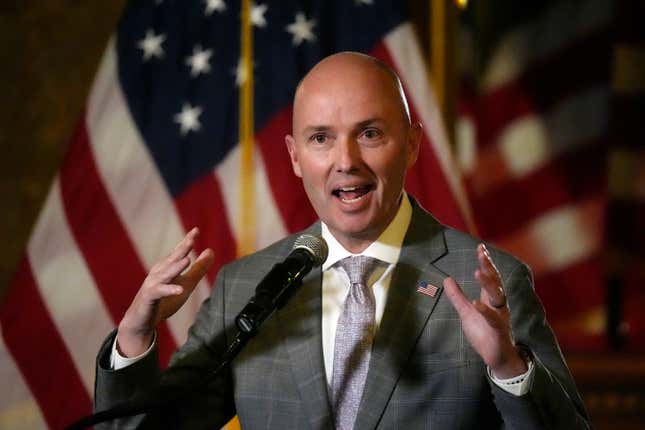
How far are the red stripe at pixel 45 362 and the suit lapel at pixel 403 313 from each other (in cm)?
127

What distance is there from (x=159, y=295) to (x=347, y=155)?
36 centimetres

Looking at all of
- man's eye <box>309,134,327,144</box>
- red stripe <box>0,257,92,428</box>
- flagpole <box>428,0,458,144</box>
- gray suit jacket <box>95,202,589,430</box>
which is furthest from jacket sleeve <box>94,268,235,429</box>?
flagpole <box>428,0,458,144</box>

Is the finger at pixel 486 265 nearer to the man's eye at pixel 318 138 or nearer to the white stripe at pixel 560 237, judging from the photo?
the man's eye at pixel 318 138

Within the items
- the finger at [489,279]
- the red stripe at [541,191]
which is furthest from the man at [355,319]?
the red stripe at [541,191]

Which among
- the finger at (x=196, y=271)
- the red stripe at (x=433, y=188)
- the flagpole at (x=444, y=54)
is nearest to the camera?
the finger at (x=196, y=271)

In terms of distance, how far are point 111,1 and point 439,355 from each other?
2.06 m

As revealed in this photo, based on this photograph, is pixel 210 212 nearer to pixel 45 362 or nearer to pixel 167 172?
pixel 167 172

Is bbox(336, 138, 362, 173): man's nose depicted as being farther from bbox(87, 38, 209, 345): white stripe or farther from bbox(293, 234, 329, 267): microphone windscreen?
bbox(87, 38, 209, 345): white stripe

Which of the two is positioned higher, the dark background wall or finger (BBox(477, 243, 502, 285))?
the dark background wall

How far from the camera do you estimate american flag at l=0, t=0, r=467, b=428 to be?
2371 mm

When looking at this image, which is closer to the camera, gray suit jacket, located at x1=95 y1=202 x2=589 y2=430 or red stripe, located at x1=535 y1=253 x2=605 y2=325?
gray suit jacket, located at x1=95 y1=202 x2=589 y2=430

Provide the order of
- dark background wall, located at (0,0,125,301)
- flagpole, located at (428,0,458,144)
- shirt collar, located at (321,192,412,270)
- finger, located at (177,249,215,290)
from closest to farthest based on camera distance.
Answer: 1. finger, located at (177,249,215,290)
2. shirt collar, located at (321,192,412,270)
3. flagpole, located at (428,0,458,144)
4. dark background wall, located at (0,0,125,301)

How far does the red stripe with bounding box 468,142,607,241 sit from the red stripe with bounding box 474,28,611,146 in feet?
0.69

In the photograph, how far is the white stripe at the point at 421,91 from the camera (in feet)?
7.77
